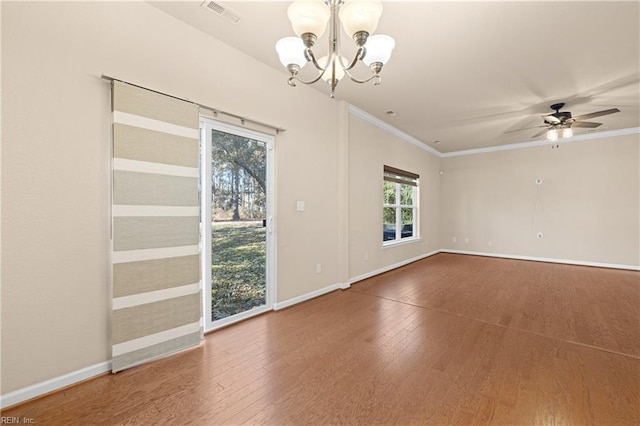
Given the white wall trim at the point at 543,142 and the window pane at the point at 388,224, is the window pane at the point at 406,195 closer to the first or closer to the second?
the window pane at the point at 388,224

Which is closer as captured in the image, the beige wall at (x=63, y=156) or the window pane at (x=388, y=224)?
the beige wall at (x=63, y=156)

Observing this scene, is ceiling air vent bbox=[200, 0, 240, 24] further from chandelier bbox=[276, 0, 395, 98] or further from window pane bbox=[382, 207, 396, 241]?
window pane bbox=[382, 207, 396, 241]

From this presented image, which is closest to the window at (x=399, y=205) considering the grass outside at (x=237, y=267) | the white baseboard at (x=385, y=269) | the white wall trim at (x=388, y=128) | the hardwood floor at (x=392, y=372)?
the white baseboard at (x=385, y=269)

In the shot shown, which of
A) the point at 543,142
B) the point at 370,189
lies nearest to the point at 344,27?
the point at 370,189

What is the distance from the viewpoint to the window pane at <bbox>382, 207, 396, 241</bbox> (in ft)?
17.7

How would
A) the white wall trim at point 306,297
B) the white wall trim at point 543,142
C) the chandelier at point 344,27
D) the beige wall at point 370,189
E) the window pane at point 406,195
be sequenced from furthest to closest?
the window pane at point 406,195 → the white wall trim at point 543,142 → the beige wall at point 370,189 → the white wall trim at point 306,297 → the chandelier at point 344,27

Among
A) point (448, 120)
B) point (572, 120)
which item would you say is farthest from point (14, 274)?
point (572, 120)

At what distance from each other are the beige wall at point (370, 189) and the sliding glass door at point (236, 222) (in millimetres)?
1630

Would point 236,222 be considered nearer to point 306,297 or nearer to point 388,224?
point 306,297

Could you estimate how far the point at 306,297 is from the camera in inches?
139

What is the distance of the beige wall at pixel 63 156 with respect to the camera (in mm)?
1638

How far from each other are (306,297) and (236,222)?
4.68 feet

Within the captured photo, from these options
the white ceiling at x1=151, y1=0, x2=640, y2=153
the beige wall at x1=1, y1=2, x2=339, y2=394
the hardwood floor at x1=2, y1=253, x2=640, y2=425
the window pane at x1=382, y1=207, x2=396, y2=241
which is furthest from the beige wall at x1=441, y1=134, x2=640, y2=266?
the beige wall at x1=1, y1=2, x2=339, y2=394

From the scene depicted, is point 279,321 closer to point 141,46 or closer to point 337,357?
point 337,357
